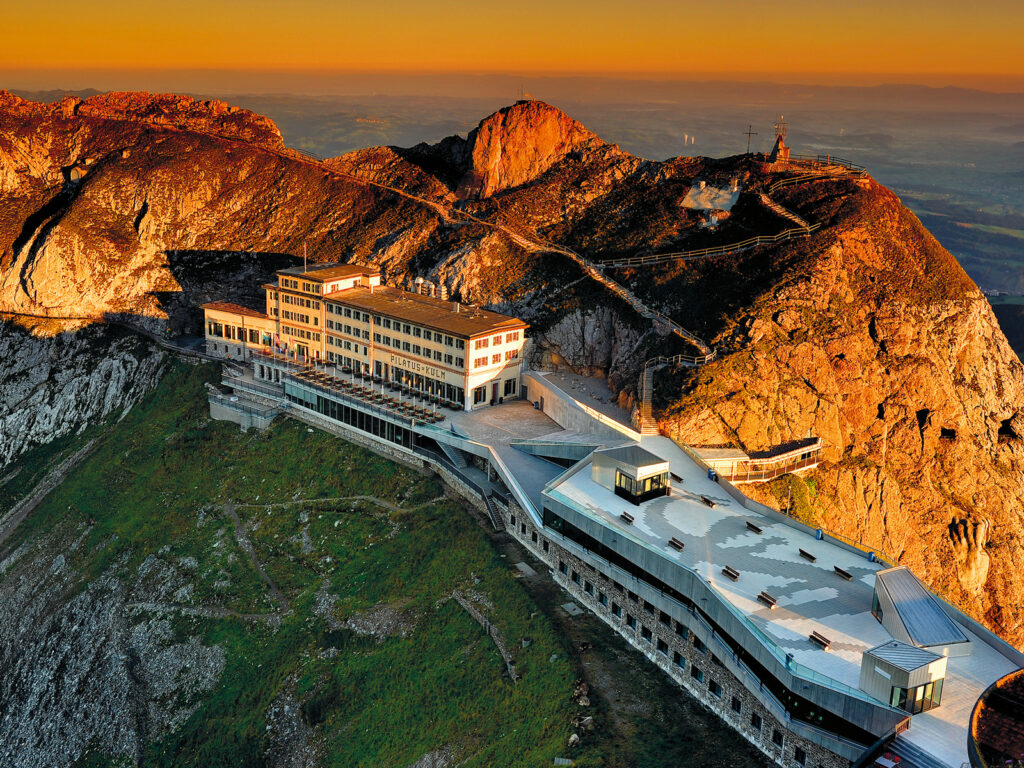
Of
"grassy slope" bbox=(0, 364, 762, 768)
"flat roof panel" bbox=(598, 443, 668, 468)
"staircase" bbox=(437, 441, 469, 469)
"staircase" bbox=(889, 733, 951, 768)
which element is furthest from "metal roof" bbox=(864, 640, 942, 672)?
"staircase" bbox=(437, 441, 469, 469)

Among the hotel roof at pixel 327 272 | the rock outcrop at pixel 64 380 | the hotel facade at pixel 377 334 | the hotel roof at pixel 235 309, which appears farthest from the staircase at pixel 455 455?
the rock outcrop at pixel 64 380

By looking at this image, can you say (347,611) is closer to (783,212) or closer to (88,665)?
(88,665)

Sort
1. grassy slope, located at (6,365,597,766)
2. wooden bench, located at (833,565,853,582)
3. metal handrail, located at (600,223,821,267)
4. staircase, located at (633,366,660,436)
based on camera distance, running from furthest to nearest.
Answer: metal handrail, located at (600,223,821,267)
staircase, located at (633,366,660,436)
grassy slope, located at (6,365,597,766)
wooden bench, located at (833,565,853,582)

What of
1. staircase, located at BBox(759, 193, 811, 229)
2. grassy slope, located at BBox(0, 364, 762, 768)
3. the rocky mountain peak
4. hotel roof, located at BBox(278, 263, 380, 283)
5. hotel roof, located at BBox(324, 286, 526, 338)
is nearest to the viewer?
grassy slope, located at BBox(0, 364, 762, 768)

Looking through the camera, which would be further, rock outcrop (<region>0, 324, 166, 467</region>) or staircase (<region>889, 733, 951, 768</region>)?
rock outcrop (<region>0, 324, 166, 467</region>)

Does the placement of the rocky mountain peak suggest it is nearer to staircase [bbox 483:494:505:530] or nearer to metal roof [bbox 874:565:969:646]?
staircase [bbox 483:494:505:530]

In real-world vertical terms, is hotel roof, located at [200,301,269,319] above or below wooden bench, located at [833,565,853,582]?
below

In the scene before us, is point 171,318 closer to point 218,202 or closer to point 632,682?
point 218,202

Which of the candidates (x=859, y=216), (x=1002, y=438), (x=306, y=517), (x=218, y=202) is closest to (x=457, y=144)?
(x=218, y=202)
